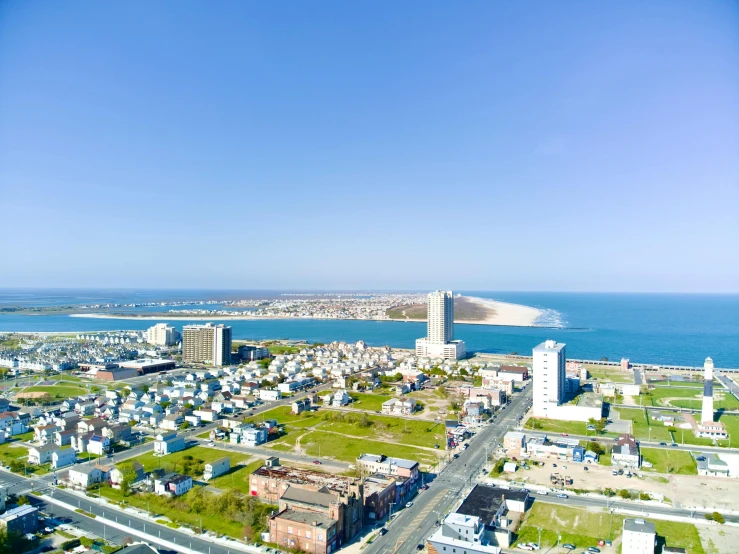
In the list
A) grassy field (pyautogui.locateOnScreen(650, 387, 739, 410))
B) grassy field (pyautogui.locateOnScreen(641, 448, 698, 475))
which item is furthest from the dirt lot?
grassy field (pyautogui.locateOnScreen(650, 387, 739, 410))

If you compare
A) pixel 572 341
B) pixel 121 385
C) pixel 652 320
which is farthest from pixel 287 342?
pixel 652 320

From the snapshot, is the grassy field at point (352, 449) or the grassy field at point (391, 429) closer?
the grassy field at point (352, 449)

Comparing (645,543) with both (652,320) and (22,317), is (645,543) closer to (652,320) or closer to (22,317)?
(652,320)

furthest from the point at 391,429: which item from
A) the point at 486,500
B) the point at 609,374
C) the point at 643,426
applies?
the point at 609,374

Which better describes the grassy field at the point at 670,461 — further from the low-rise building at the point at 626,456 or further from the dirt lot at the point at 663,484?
the dirt lot at the point at 663,484

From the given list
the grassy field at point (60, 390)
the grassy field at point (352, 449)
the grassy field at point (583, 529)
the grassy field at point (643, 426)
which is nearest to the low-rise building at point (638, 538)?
the grassy field at point (583, 529)
